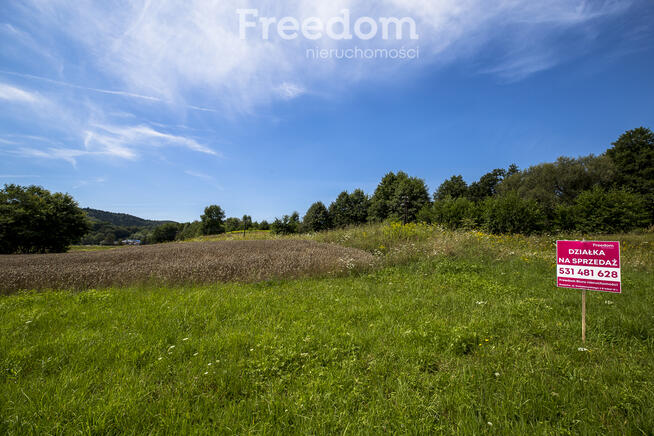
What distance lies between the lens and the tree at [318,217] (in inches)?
1907

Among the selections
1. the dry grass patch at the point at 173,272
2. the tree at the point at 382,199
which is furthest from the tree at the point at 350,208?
the dry grass patch at the point at 173,272

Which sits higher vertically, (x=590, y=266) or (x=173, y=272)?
(x=590, y=266)

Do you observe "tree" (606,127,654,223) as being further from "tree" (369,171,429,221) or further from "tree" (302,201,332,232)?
"tree" (302,201,332,232)

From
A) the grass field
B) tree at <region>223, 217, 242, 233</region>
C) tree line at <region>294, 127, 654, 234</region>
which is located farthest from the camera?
tree at <region>223, 217, 242, 233</region>

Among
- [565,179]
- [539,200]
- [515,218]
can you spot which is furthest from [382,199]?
[565,179]

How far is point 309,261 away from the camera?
25.7 feet

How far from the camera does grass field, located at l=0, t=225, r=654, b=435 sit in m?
1.99

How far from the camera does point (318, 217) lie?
4834cm

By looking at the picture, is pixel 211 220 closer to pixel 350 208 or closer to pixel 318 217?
pixel 318 217

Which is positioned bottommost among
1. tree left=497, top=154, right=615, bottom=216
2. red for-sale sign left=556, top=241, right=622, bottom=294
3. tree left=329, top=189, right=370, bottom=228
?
red for-sale sign left=556, top=241, right=622, bottom=294

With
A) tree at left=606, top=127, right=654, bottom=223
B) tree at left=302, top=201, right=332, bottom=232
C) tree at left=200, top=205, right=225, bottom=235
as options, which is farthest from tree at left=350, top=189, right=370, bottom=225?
tree at left=200, top=205, right=225, bottom=235

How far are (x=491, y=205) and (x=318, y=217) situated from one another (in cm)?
A: 3118

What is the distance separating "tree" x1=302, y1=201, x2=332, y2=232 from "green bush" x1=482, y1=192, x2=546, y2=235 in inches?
1224

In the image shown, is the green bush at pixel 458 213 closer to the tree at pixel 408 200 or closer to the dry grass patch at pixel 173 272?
the tree at pixel 408 200
